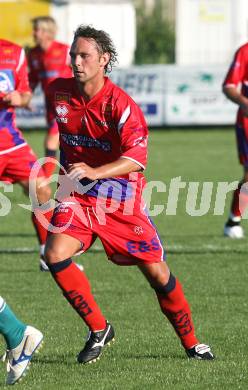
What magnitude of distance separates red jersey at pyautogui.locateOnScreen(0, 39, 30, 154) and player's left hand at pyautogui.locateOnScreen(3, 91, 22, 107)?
0.37 m

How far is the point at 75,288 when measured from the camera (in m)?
6.91

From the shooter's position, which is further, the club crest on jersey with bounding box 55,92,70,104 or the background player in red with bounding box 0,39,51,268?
the background player in red with bounding box 0,39,51,268

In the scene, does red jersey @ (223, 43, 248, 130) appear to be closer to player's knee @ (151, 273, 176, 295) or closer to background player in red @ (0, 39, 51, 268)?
background player in red @ (0, 39, 51, 268)

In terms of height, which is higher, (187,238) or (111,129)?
(111,129)

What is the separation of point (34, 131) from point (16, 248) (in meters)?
15.0

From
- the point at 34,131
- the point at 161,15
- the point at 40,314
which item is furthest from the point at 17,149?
the point at 161,15

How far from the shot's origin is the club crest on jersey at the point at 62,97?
275 inches

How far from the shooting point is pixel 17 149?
9.92 m

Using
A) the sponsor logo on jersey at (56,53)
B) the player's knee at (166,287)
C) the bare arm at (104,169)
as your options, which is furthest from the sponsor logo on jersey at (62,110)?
the sponsor logo on jersey at (56,53)

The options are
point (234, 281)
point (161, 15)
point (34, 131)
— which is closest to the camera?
point (234, 281)

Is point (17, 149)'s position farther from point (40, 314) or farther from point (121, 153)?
point (121, 153)

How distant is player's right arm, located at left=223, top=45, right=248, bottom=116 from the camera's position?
35.3 feet

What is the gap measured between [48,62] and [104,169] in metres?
9.03

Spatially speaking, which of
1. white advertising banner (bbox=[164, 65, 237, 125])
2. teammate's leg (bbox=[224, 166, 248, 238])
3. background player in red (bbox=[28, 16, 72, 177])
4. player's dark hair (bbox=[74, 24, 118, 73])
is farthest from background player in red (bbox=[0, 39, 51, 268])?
white advertising banner (bbox=[164, 65, 237, 125])
